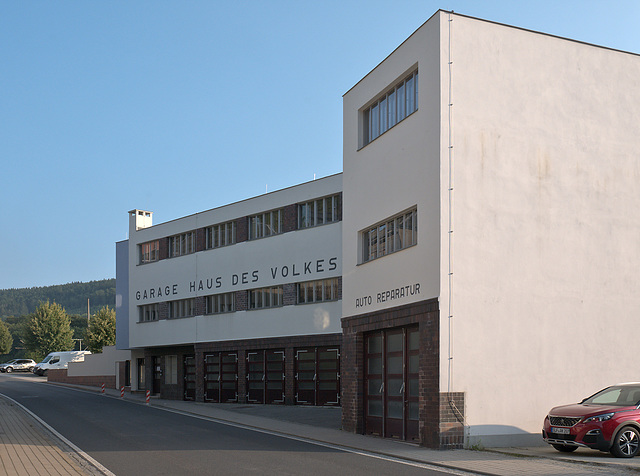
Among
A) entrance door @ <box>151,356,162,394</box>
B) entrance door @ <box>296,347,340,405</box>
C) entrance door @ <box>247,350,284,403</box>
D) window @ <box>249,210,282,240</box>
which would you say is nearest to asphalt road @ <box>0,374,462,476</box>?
entrance door @ <box>296,347,340,405</box>

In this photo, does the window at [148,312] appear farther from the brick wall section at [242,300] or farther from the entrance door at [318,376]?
the entrance door at [318,376]

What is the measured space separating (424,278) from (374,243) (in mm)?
3791

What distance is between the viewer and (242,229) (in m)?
39.4

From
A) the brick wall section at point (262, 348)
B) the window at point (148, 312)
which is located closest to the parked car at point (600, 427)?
the brick wall section at point (262, 348)

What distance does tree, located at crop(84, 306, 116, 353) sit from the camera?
72.0 meters

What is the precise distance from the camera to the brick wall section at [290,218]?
36.3 metres

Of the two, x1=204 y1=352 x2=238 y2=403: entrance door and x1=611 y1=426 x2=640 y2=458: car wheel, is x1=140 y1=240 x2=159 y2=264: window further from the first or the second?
x1=611 y1=426 x2=640 y2=458: car wheel

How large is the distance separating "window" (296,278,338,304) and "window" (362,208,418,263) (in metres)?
11.1

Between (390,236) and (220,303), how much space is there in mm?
21160

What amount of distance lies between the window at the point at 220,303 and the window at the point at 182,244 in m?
3.21

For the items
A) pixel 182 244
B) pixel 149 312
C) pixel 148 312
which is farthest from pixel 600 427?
pixel 148 312

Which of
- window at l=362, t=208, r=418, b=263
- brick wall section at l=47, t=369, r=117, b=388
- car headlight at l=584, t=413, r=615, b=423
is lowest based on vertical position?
brick wall section at l=47, t=369, r=117, b=388

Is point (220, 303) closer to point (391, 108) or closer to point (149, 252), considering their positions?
point (149, 252)

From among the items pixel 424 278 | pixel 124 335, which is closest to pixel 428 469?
pixel 424 278
